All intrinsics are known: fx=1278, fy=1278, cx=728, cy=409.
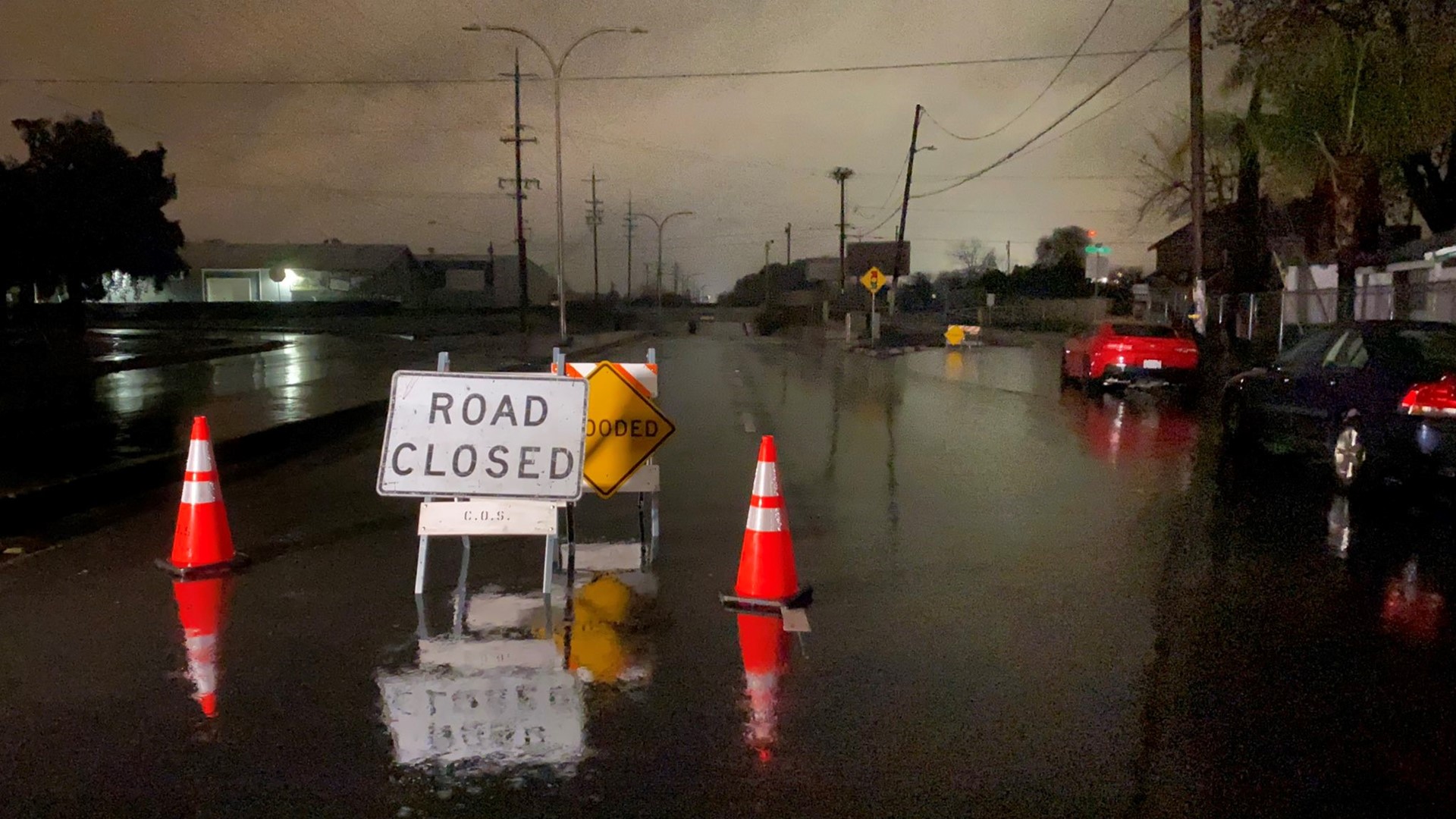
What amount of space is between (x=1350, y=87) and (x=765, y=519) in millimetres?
23871

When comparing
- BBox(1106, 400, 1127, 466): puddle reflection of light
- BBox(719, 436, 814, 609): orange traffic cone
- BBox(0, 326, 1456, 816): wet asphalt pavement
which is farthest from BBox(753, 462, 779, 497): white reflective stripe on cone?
BBox(1106, 400, 1127, 466): puddle reflection of light

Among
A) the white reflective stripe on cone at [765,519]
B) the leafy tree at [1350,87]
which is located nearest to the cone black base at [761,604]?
the white reflective stripe on cone at [765,519]

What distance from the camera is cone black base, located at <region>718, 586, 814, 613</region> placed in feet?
23.3

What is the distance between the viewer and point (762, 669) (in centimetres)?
597

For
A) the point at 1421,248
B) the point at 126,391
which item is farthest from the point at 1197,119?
the point at 126,391

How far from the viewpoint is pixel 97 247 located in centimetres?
4447

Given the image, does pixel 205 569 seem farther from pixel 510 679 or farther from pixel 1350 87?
pixel 1350 87

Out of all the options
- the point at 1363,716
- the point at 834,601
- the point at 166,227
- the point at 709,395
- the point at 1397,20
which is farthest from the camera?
the point at 166,227

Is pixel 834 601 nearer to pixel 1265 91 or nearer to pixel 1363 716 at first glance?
pixel 1363 716

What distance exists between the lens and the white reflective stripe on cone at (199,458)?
317 inches

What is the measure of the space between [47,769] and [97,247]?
44.8m

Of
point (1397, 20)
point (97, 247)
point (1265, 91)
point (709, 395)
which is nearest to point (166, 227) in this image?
point (97, 247)

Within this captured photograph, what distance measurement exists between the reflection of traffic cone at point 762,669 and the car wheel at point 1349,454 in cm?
629

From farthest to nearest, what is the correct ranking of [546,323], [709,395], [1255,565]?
[546,323], [709,395], [1255,565]
